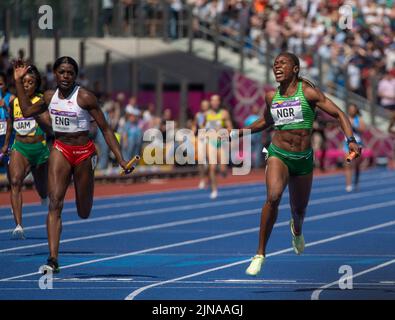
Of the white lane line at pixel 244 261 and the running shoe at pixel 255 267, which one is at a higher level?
the running shoe at pixel 255 267

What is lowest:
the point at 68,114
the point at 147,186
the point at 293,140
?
the point at 147,186

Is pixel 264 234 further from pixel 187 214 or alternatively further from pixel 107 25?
pixel 107 25

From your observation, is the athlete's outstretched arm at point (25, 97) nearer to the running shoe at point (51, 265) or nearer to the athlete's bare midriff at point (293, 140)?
the running shoe at point (51, 265)

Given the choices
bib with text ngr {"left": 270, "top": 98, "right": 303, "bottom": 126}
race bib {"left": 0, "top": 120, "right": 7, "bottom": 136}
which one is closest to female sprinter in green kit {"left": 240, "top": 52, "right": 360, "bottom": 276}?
bib with text ngr {"left": 270, "top": 98, "right": 303, "bottom": 126}

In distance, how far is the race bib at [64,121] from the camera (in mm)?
14461

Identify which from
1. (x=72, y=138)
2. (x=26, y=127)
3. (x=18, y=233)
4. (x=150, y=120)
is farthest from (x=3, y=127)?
(x=150, y=120)

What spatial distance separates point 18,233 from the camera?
18.8 meters

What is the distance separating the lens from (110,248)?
18141 millimetres

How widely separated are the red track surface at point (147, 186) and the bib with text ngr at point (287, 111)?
12606 millimetres

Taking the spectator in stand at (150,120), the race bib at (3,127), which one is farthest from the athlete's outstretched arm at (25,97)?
the spectator in stand at (150,120)

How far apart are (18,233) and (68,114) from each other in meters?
4.64

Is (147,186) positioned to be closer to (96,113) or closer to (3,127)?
(3,127)

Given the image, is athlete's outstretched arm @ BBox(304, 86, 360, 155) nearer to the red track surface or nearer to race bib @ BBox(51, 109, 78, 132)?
race bib @ BBox(51, 109, 78, 132)

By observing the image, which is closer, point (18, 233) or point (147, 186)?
point (18, 233)
